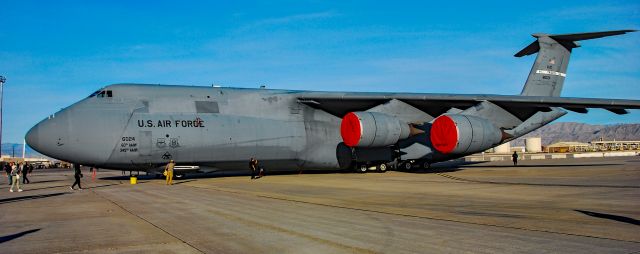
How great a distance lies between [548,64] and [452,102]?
7.47m

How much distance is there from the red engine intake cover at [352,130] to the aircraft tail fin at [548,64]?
35.0 feet

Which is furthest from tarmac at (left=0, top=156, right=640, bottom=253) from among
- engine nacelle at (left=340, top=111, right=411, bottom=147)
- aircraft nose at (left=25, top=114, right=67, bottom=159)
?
engine nacelle at (left=340, top=111, right=411, bottom=147)

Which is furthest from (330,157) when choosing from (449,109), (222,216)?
(222,216)

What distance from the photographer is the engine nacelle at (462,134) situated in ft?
69.2

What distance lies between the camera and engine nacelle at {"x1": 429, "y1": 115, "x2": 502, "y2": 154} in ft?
69.2

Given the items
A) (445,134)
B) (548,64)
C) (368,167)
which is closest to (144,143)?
(368,167)

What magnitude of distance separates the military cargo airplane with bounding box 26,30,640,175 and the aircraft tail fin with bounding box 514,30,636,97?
506 millimetres

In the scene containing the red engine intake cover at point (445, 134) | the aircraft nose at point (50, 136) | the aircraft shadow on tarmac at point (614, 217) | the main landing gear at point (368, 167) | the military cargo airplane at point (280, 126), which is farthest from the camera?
the main landing gear at point (368, 167)

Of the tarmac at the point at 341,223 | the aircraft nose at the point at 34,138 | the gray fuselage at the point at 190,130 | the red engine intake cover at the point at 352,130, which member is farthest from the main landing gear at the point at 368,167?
the aircraft nose at the point at 34,138

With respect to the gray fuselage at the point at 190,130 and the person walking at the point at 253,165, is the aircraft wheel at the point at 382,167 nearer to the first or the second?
the gray fuselage at the point at 190,130

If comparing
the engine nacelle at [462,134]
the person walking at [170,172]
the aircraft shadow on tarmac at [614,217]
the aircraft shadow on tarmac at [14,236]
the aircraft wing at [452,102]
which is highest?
the aircraft wing at [452,102]

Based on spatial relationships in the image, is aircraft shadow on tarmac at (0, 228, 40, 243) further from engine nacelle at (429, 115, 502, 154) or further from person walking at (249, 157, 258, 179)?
engine nacelle at (429, 115, 502, 154)

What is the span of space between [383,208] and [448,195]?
3.08m

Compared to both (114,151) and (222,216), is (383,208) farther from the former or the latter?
(114,151)
